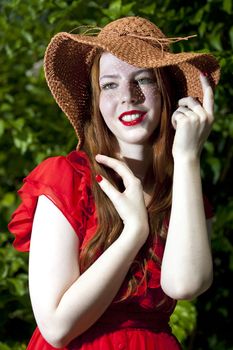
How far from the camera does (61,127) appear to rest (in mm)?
3924

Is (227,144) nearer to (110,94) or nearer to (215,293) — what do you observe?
(215,293)

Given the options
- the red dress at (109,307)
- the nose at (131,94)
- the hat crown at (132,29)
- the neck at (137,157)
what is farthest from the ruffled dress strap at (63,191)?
the hat crown at (132,29)

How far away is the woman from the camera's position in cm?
214

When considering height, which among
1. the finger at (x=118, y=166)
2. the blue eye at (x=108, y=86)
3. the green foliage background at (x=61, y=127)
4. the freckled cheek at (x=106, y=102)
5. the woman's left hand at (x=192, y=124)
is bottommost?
the green foliage background at (x=61, y=127)

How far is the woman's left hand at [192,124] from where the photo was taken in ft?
7.18

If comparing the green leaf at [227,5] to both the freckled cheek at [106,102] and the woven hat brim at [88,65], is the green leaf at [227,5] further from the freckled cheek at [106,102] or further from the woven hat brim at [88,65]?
the freckled cheek at [106,102]

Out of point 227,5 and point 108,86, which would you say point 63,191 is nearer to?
point 108,86

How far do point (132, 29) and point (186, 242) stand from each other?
60 cm

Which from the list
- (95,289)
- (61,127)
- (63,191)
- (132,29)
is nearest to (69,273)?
(95,289)

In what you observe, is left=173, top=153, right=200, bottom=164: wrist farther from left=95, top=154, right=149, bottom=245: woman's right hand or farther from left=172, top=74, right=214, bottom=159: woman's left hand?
left=95, top=154, right=149, bottom=245: woman's right hand

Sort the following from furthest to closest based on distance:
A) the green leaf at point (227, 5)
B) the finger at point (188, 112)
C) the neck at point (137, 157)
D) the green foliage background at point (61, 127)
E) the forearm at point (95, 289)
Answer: the green leaf at point (227, 5) → the green foliage background at point (61, 127) → the neck at point (137, 157) → the finger at point (188, 112) → the forearm at point (95, 289)

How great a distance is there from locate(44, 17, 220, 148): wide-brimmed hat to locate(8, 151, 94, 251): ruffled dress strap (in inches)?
5.8

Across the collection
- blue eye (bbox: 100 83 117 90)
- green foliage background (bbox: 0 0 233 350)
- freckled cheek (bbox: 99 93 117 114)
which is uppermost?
blue eye (bbox: 100 83 117 90)

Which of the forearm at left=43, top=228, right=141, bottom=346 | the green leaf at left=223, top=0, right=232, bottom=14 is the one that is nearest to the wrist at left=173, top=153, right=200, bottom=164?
the forearm at left=43, top=228, right=141, bottom=346
